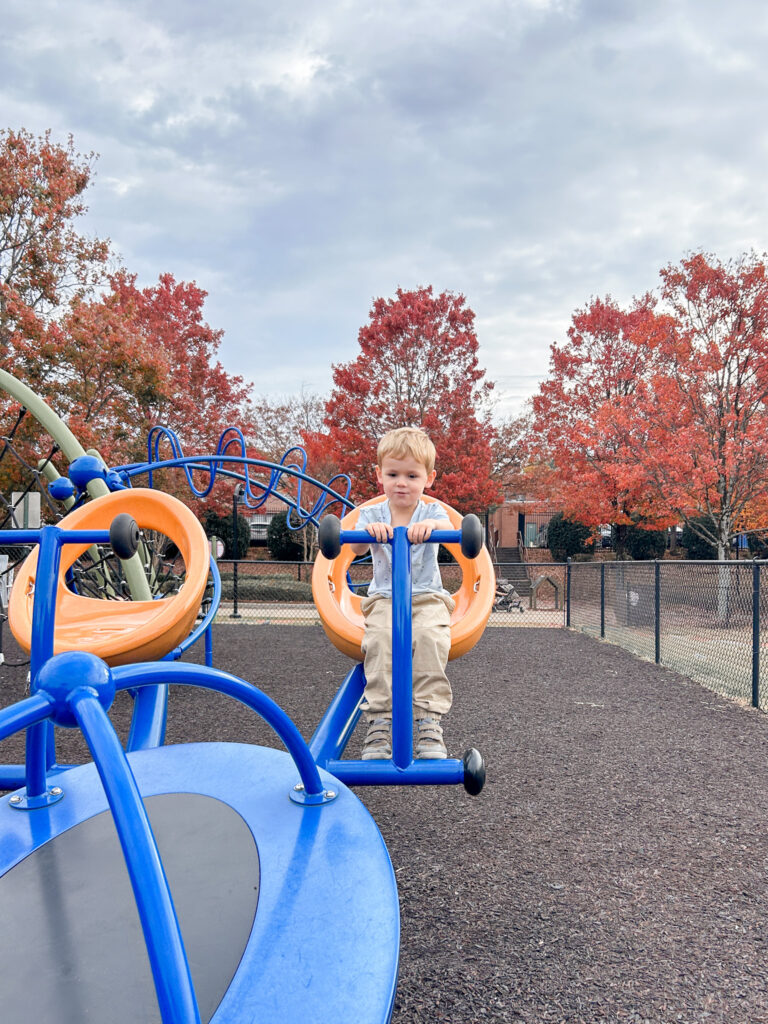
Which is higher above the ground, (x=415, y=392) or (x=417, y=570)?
(x=415, y=392)

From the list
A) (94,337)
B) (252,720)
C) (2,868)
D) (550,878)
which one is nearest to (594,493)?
(94,337)

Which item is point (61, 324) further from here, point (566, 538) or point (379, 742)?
Result: point (566, 538)

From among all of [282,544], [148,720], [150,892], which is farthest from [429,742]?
[282,544]

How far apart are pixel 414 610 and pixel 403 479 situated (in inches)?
21.7

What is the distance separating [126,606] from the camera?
3.61m

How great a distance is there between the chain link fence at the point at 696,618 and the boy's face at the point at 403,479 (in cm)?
344

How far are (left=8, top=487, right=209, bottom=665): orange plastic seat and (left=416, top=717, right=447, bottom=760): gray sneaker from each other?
43.1 inches

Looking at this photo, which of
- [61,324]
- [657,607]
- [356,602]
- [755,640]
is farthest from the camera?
[61,324]

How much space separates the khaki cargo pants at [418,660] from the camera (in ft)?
7.49

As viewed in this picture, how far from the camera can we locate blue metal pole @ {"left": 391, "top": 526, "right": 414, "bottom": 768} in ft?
6.37

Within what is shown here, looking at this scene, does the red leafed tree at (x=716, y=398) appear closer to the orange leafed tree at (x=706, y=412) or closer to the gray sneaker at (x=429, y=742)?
the orange leafed tree at (x=706, y=412)

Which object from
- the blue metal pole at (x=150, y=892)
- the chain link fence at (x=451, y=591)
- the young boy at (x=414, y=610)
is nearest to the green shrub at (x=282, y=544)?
the chain link fence at (x=451, y=591)

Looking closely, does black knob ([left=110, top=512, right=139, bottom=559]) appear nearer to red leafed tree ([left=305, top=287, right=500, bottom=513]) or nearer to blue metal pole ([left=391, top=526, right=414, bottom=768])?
blue metal pole ([left=391, top=526, right=414, bottom=768])

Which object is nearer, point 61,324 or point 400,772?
point 400,772
